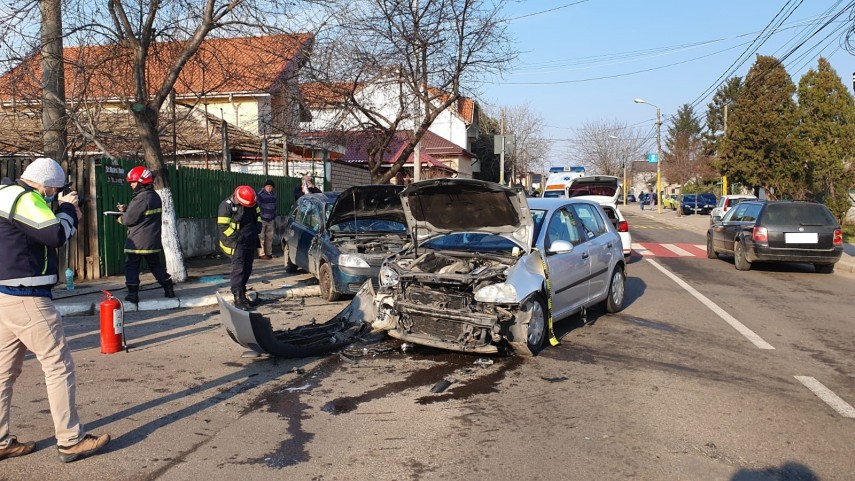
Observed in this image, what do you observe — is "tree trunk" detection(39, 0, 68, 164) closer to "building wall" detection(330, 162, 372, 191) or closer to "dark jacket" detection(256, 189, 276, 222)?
"dark jacket" detection(256, 189, 276, 222)

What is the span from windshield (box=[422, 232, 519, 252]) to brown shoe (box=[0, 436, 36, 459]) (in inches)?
172

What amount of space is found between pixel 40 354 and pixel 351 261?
219 inches

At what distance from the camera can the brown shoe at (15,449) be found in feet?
13.5

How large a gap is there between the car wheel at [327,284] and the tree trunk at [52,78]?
442 cm

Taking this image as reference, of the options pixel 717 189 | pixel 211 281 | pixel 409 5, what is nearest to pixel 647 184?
pixel 717 189

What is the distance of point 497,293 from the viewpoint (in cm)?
628

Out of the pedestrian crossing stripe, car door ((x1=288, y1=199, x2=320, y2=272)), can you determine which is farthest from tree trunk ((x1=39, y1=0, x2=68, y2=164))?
the pedestrian crossing stripe

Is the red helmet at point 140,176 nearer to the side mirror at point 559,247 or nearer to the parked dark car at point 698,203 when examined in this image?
the side mirror at point 559,247

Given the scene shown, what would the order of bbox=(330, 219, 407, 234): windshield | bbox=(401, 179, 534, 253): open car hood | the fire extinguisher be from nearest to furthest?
the fire extinguisher
bbox=(401, 179, 534, 253): open car hood
bbox=(330, 219, 407, 234): windshield

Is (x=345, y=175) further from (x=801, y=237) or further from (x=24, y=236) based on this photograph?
(x=24, y=236)

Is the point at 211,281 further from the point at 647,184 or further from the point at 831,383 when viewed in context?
the point at 647,184

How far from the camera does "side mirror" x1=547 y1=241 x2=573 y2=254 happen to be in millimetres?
7055

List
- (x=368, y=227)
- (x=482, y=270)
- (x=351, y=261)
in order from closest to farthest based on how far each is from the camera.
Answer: (x=482, y=270) → (x=351, y=261) → (x=368, y=227)

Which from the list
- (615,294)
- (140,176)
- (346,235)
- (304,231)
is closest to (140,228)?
(140,176)
